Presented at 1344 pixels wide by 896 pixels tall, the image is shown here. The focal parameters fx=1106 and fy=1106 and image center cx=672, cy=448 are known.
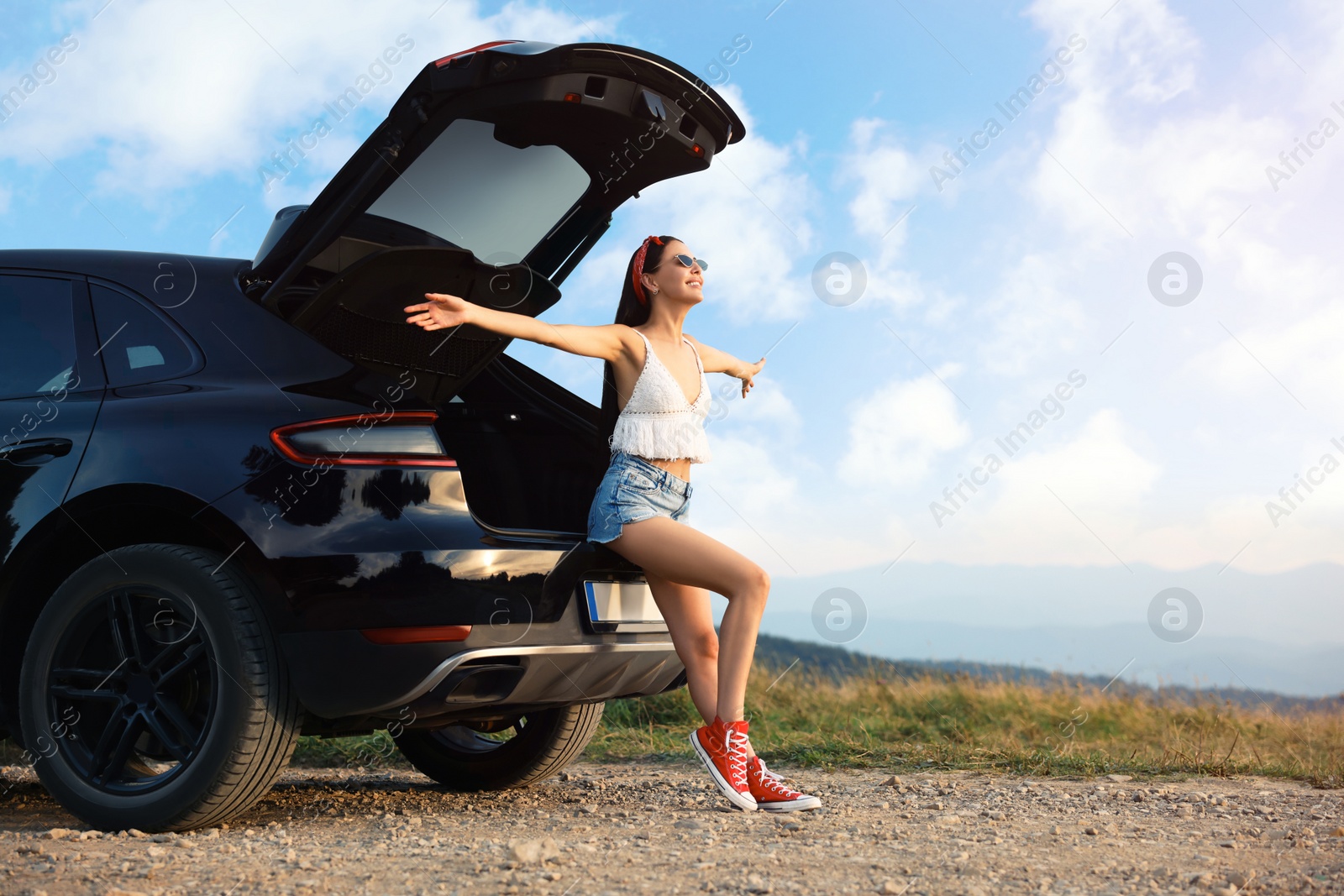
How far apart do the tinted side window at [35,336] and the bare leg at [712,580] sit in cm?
196

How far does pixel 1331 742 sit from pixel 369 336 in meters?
5.67

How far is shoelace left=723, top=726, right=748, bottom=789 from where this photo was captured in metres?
3.62

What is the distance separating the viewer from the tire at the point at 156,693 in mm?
3117

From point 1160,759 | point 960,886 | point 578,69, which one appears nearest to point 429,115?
point 578,69

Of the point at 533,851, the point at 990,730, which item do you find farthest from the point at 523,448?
the point at 990,730

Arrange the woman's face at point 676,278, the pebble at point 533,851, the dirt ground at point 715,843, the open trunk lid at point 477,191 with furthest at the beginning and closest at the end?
1. the woman's face at point 676,278
2. the open trunk lid at point 477,191
3. the pebble at point 533,851
4. the dirt ground at point 715,843

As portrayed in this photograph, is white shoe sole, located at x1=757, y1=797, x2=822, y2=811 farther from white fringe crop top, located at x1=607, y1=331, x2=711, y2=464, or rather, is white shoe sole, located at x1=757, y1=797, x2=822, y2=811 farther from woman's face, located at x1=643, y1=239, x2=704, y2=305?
woman's face, located at x1=643, y1=239, x2=704, y2=305

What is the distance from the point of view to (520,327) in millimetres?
3436

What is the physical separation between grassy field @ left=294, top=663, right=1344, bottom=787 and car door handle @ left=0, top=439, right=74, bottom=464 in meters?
2.70

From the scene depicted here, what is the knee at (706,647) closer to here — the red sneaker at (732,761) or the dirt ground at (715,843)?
the red sneaker at (732,761)

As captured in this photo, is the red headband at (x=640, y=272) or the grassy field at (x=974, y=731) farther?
the grassy field at (x=974, y=731)

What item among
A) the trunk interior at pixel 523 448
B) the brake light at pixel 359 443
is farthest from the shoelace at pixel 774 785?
the brake light at pixel 359 443

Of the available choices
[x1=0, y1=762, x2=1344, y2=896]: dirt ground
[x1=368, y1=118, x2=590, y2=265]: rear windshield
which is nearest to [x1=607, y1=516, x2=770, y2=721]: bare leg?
[x1=0, y1=762, x2=1344, y2=896]: dirt ground

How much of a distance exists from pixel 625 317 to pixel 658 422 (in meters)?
0.50
